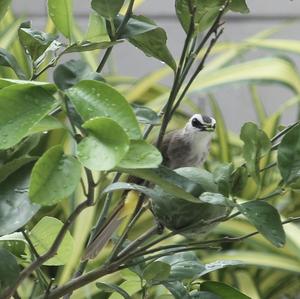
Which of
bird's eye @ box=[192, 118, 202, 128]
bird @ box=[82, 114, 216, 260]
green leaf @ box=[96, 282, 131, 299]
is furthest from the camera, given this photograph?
bird's eye @ box=[192, 118, 202, 128]

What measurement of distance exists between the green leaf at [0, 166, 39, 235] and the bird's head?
55cm

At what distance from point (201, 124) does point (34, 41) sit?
1.70 feet

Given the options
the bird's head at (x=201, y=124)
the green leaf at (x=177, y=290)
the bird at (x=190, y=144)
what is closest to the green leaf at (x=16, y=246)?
the green leaf at (x=177, y=290)

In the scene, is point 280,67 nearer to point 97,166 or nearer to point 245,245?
point 245,245

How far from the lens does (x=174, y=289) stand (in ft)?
1.53

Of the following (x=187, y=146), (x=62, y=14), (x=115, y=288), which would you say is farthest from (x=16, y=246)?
(x=187, y=146)

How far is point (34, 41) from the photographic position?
426 millimetres

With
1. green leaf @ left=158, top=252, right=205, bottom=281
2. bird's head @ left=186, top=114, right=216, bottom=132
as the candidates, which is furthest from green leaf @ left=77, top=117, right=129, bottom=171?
bird's head @ left=186, top=114, right=216, bottom=132

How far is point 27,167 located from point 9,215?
0.09 ft

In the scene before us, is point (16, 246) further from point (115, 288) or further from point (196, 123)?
point (196, 123)

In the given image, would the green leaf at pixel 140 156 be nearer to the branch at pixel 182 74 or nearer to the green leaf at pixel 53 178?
the green leaf at pixel 53 178

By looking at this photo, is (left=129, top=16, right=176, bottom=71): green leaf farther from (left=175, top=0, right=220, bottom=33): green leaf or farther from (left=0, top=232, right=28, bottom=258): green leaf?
(left=0, top=232, right=28, bottom=258): green leaf

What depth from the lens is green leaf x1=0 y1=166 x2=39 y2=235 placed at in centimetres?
35

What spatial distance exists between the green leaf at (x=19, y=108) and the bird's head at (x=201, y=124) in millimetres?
618
